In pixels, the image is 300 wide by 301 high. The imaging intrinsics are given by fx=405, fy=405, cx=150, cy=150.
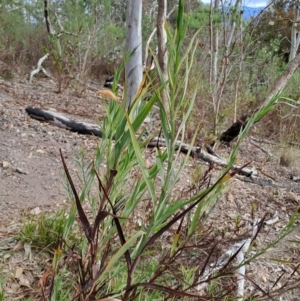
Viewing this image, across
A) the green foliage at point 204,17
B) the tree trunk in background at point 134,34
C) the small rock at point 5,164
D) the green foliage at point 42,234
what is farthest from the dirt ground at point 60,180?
the green foliage at point 204,17

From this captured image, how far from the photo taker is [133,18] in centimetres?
384

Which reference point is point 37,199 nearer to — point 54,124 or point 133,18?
point 54,124

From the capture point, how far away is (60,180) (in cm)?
279

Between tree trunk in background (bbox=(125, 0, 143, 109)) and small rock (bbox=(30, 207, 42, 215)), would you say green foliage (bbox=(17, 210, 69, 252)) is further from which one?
tree trunk in background (bbox=(125, 0, 143, 109))

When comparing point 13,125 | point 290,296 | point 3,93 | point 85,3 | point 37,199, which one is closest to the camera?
point 290,296

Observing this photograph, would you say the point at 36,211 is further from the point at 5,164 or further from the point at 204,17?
the point at 204,17

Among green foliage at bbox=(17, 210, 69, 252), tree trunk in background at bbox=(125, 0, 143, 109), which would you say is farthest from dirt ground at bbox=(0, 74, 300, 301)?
tree trunk in background at bbox=(125, 0, 143, 109)

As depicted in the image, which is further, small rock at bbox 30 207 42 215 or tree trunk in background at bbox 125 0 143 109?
A: tree trunk in background at bbox 125 0 143 109

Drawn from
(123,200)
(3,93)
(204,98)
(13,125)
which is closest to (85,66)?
(3,93)

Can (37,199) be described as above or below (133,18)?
below

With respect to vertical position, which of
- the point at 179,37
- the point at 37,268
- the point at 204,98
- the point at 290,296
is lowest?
the point at 290,296

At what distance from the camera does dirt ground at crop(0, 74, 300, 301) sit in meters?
2.27

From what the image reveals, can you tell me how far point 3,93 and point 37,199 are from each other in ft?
8.92

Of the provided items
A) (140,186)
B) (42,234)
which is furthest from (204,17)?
(140,186)
